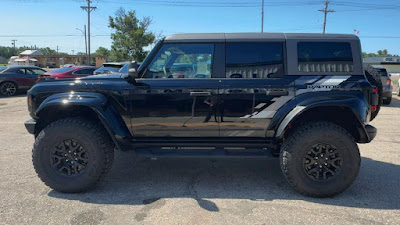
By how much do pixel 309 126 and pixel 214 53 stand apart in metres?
1.46

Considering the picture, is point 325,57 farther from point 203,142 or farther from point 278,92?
point 203,142

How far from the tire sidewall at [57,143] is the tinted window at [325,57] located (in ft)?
8.85

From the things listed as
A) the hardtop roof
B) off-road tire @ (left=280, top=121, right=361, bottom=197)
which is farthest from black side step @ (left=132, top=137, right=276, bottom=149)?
the hardtop roof

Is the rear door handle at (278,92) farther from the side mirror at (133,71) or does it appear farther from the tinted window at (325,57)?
the side mirror at (133,71)

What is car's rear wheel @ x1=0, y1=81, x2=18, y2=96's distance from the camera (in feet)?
44.3

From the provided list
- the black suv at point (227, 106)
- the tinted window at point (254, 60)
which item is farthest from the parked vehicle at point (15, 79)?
the tinted window at point (254, 60)

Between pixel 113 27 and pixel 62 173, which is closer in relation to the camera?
pixel 62 173

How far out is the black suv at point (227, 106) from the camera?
3486 millimetres

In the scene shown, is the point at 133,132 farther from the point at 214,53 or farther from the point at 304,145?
the point at 304,145

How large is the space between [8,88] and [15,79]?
51 centimetres

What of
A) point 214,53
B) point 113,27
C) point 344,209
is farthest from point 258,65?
point 113,27

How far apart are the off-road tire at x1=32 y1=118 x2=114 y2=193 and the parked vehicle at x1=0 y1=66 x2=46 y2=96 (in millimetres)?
12223

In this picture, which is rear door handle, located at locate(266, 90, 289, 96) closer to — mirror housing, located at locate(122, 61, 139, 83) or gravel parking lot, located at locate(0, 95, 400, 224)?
gravel parking lot, located at locate(0, 95, 400, 224)

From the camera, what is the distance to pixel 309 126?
140 inches
